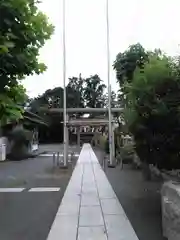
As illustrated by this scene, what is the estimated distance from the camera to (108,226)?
26.1ft

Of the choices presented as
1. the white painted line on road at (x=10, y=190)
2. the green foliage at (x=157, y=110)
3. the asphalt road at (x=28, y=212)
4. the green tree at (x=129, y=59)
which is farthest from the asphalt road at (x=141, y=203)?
the green tree at (x=129, y=59)

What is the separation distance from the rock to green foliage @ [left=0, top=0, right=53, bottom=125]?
151 inches

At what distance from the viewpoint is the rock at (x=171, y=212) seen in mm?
6321

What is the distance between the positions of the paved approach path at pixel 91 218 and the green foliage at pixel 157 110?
1.62 metres

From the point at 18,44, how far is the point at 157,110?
133 inches

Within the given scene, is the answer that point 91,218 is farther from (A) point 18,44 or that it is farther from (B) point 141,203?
(A) point 18,44

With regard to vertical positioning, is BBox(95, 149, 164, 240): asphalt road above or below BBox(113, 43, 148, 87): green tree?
below

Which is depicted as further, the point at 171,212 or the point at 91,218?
the point at 91,218

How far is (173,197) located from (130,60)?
1336 cm

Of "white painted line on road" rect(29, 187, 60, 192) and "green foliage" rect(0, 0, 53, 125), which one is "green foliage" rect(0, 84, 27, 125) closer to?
"green foliage" rect(0, 0, 53, 125)

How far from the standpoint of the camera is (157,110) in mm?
8594

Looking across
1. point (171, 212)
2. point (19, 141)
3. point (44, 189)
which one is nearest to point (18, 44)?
Answer: point (171, 212)

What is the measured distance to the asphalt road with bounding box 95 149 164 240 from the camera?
7687 millimetres

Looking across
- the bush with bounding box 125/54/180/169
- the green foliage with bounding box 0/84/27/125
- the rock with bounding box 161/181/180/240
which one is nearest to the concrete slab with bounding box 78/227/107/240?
the rock with bounding box 161/181/180/240
